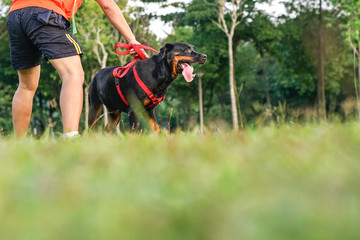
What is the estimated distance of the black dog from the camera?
6227 millimetres

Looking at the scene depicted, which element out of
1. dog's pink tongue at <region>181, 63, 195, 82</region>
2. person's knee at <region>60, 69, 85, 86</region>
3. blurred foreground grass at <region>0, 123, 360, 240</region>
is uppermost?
person's knee at <region>60, 69, 85, 86</region>

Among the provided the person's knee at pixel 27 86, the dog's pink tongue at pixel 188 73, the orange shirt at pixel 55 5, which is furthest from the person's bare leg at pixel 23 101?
the dog's pink tongue at pixel 188 73

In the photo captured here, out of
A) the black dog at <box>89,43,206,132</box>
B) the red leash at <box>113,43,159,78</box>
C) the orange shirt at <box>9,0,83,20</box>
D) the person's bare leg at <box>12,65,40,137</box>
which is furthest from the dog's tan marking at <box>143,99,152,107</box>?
the orange shirt at <box>9,0,83,20</box>

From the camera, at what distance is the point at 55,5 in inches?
200

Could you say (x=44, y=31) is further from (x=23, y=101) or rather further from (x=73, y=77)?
(x=23, y=101)

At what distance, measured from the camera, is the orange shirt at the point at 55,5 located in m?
5.02

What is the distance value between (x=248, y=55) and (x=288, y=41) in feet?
35.6

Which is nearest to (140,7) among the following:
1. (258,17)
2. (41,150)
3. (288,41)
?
(258,17)

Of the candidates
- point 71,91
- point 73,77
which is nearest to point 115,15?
point 73,77

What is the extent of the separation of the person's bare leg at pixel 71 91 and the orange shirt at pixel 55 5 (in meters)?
0.57

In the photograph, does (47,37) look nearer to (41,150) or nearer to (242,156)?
(41,150)

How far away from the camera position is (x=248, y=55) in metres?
48.0

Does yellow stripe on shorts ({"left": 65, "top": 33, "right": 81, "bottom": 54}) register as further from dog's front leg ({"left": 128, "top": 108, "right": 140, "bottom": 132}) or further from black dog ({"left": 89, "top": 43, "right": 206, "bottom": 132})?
dog's front leg ({"left": 128, "top": 108, "right": 140, "bottom": 132})

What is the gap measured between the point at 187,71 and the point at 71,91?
6.87ft
